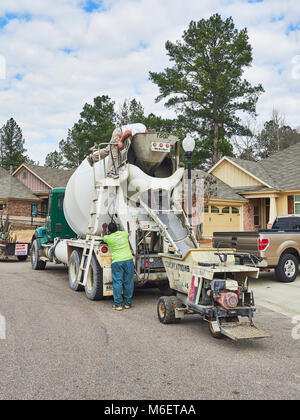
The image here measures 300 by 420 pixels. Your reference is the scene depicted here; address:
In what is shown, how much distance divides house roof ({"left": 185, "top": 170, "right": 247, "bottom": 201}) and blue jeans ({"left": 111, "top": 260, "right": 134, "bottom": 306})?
1715 centimetres

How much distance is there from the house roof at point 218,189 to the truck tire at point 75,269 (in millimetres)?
15377

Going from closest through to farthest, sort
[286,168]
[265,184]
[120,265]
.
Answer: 1. [120,265]
2. [265,184]
3. [286,168]

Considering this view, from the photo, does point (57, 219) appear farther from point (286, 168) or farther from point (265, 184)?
point (286, 168)

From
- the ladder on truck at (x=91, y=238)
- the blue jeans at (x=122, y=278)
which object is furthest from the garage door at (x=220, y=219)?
the blue jeans at (x=122, y=278)

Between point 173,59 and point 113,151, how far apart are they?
31.1 m

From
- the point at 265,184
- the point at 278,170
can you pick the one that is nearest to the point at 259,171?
the point at 278,170

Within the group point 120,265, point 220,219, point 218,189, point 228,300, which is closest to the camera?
point 228,300

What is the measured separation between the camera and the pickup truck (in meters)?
10.8

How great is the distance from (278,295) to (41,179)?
1116 inches

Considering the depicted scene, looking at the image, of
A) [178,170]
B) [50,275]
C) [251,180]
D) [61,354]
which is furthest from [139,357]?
[251,180]

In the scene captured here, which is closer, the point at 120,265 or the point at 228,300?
the point at 228,300

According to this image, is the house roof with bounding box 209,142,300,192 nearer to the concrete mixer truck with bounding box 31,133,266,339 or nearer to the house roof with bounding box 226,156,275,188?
the house roof with bounding box 226,156,275,188

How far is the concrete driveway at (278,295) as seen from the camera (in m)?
8.56

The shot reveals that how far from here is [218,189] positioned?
1047 inches
